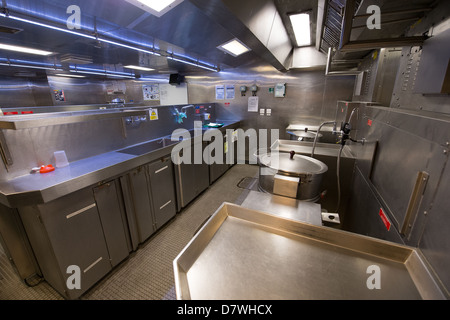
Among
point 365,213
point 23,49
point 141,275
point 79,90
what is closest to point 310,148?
point 365,213

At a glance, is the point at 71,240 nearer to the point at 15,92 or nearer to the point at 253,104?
the point at 253,104

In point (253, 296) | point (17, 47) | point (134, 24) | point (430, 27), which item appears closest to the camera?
point (253, 296)

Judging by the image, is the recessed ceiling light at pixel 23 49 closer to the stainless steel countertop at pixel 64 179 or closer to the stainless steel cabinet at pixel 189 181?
the stainless steel countertop at pixel 64 179

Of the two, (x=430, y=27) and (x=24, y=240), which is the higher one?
(x=430, y=27)

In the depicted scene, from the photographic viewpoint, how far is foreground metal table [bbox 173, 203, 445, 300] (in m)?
0.57

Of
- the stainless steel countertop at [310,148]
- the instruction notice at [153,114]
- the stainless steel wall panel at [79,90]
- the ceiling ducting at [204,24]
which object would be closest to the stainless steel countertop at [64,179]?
the instruction notice at [153,114]

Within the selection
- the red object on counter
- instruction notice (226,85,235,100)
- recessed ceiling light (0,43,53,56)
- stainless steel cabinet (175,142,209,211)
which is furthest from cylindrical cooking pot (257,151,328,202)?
recessed ceiling light (0,43,53,56)

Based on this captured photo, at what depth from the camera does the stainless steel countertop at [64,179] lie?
110cm

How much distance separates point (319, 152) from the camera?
2021mm

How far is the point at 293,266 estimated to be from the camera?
0.67 metres
